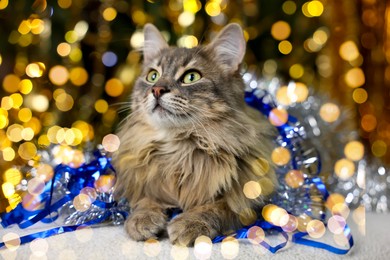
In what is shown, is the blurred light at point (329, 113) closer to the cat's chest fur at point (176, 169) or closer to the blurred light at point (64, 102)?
the cat's chest fur at point (176, 169)

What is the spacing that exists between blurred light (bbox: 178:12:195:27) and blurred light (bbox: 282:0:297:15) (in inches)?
21.7

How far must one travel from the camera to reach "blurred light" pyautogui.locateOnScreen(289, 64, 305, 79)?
2.34 meters

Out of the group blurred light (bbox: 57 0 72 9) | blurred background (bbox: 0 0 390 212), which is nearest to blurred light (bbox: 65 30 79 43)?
blurred background (bbox: 0 0 390 212)

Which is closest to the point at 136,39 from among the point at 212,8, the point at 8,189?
the point at 212,8

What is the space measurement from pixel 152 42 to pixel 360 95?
1161 millimetres

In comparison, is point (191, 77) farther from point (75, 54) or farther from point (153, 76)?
point (75, 54)

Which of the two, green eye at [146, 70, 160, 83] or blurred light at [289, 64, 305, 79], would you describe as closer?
green eye at [146, 70, 160, 83]

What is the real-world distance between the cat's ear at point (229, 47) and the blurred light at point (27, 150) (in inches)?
30.5

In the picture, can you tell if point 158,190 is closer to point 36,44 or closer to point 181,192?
point 181,192

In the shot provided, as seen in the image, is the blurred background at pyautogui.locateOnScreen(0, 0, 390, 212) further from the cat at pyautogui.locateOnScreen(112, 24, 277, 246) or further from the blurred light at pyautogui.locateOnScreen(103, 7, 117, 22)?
the cat at pyautogui.locateOnScreen(112, 24, 277, 246)

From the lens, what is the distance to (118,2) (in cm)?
215

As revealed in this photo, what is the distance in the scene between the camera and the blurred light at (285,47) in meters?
2.36

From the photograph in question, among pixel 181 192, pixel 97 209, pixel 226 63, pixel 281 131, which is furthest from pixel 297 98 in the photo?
pixel 97 209

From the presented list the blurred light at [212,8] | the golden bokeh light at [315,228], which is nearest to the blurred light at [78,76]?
the blurred light at [212,8]
